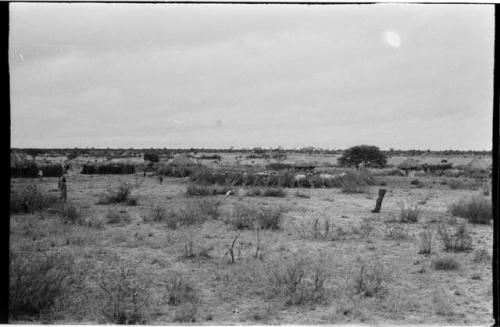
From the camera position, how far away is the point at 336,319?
16.1ft

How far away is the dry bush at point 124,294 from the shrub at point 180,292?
261 mm

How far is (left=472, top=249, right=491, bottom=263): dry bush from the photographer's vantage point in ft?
24.3

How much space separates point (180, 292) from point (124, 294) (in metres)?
0.72

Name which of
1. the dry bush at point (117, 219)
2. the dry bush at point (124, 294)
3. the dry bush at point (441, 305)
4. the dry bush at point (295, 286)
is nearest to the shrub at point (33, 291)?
the dry bush at point (124, 294)

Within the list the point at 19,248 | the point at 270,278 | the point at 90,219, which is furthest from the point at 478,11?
the point at 90,219

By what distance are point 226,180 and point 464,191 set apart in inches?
482

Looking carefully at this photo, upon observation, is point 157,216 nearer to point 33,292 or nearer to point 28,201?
point 28,201

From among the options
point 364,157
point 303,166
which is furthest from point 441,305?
point 364,157

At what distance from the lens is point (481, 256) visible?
7.51 m

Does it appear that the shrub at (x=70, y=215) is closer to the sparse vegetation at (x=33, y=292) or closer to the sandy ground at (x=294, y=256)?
the sandy ground at (x=294, y=256)

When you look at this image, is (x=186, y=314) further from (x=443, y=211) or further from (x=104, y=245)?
(x=443, y=211)

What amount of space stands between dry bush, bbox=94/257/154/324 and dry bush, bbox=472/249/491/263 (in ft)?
18.4

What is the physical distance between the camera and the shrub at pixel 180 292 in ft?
17.6

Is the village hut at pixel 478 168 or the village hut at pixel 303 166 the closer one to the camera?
the village hut at pixel 478 168
